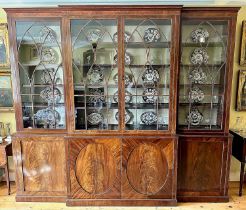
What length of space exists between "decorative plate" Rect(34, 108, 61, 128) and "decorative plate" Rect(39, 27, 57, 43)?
0.75 metres

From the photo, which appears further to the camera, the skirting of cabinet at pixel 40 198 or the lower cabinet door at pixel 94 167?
the skirting of cabinet at pixel 40 198

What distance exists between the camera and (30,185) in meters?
2.66

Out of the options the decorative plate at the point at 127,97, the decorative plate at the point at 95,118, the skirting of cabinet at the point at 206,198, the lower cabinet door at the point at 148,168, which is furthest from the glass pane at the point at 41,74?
the skirting of cabinet at the point at 206,198

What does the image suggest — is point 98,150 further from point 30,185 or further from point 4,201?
point 4,201

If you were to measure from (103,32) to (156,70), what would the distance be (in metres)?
0.69

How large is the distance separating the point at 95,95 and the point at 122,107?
33 centimetres

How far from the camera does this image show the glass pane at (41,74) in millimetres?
2451

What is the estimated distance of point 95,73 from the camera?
8.27 ft

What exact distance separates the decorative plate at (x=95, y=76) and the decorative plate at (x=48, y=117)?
1.78 feet

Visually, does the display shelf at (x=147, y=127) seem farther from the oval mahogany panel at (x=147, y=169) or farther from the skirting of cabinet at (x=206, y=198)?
the skirting of cabinet at (x=206, y=198)

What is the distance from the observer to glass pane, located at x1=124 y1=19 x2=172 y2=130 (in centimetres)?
240

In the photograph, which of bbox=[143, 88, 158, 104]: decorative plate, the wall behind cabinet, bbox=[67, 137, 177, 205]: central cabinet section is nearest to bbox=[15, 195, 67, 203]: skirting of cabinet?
bbox=[67, 137, 177, 205]: central cabinet section

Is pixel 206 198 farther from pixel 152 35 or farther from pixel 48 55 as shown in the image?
pixel 48 55

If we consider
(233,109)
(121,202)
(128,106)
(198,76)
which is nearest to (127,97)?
(128,106)
